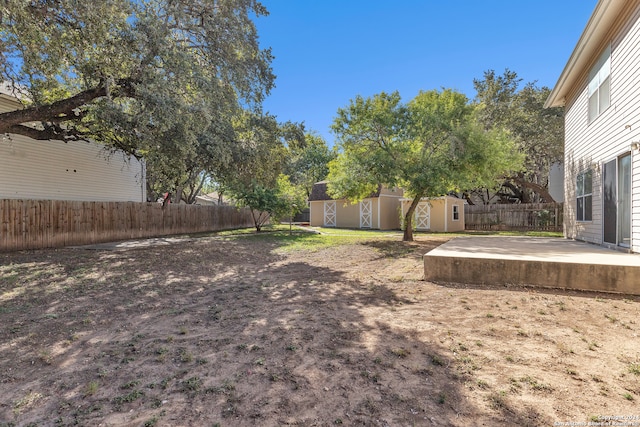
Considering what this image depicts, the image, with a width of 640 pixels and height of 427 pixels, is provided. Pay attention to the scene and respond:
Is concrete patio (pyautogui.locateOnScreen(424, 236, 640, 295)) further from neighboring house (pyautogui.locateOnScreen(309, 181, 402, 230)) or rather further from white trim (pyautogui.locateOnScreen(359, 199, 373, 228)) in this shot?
white trim (pyautogui.locateOnScreen(359, 199, 373, 228))

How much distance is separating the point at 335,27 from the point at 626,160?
35.4 ft

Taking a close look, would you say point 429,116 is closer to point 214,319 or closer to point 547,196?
point 214,319

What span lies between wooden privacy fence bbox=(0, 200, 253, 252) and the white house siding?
1544 centimetres

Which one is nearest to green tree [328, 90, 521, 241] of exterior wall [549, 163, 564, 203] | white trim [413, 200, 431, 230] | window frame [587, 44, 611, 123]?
window frame [587, 44, 611, 123]

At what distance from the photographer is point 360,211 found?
23.4 metres

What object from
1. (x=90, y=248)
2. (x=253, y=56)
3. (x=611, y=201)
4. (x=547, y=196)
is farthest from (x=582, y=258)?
(x=547, y=196)

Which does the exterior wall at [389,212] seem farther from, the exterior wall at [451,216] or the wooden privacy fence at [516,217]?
the wooden privacy fence at [516,217]

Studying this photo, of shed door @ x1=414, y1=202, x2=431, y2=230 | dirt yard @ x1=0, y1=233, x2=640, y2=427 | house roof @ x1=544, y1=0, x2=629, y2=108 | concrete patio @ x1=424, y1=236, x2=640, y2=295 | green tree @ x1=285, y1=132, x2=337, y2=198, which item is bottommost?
dirt yard @ x1=0, y1=233, x2=640, y2=427

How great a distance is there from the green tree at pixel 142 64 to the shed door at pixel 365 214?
14488 millimetres

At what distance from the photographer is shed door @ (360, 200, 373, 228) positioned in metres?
22.7

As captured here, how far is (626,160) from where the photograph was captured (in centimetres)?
647

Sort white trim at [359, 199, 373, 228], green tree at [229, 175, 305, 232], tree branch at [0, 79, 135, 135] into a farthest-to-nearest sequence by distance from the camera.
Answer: white trim at [359, 199, 373, 228] < green tree at [229, 175, 305, 232] < tree branch at [0, 79, 135, 135]

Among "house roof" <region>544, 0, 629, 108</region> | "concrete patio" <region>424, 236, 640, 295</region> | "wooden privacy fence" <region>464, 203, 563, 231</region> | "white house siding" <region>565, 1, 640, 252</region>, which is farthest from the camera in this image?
"wooden privacy fence" <region>464, 203, 563, 231</region>

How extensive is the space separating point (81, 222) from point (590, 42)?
1615cm
